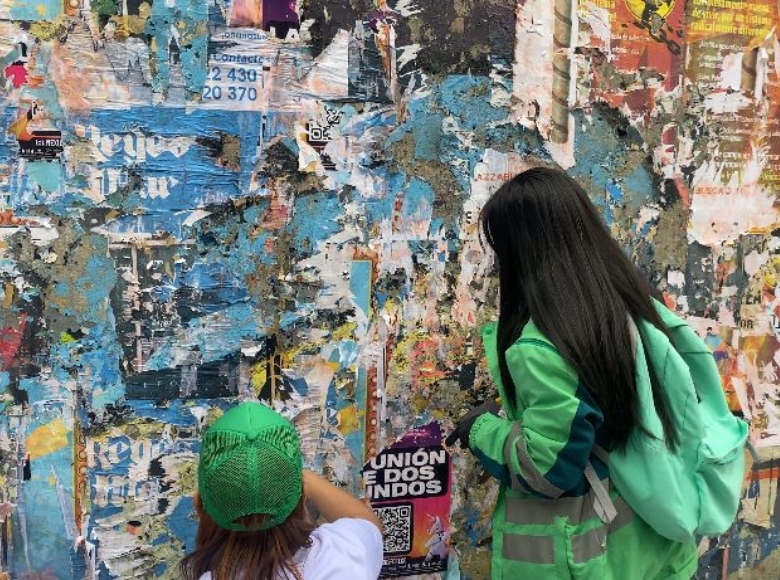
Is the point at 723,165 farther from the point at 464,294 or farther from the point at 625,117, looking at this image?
the point at 464,294

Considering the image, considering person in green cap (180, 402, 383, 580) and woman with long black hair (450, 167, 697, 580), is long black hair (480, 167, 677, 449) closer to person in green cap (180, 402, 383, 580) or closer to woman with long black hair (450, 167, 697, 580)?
woman with long black hair (450, 167, 697, 580)

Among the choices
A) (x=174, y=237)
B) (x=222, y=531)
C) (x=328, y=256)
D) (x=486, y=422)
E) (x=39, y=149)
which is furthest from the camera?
Result: (x=328, y=256)

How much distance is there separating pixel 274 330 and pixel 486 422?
67 centimetres

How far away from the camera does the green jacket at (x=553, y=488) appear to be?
64.6 inches

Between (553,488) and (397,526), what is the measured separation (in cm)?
85

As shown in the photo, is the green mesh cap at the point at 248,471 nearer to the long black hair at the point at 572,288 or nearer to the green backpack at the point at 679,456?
the long black hair at the point at 572,288

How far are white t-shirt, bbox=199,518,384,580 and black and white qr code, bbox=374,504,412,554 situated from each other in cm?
66

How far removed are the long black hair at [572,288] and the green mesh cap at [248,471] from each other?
0.57 meters

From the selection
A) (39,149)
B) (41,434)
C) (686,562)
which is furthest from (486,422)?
(39,149)

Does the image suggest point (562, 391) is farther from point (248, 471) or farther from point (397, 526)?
point (397, 526)

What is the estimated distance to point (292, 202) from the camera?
2213mm

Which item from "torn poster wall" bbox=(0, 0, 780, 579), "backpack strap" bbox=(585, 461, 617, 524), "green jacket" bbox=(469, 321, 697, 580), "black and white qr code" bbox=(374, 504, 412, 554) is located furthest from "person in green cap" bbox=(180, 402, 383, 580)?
"black and white qr code" bbox=(374, 504, 412, 554)

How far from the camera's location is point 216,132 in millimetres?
2125

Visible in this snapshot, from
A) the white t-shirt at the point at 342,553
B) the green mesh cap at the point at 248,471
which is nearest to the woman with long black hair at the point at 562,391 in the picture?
the white t-shirt at the point at 342,553
